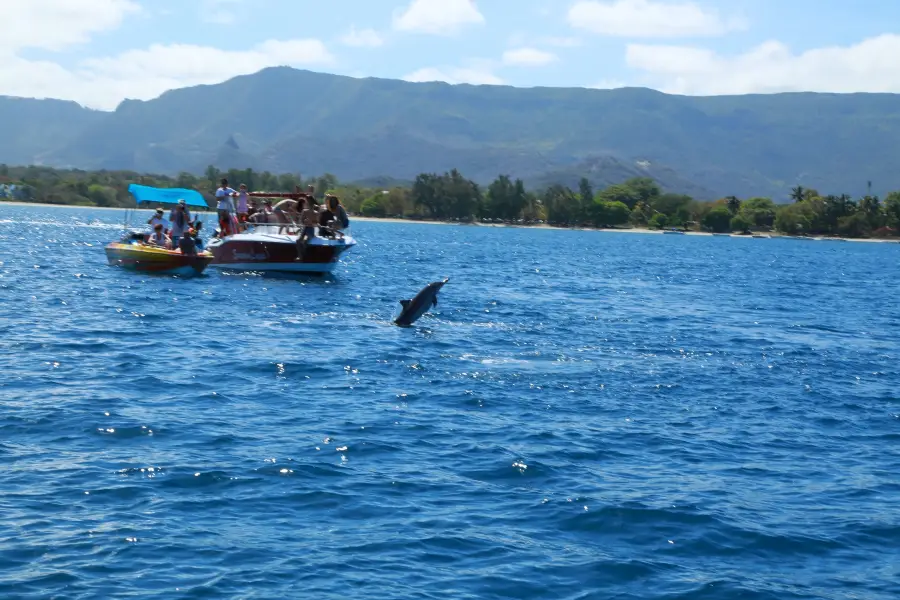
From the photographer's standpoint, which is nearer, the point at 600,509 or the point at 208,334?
the point at 600,509

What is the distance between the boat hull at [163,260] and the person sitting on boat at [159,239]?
749mm

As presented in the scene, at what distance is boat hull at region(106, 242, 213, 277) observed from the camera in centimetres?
4044

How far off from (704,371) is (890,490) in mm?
9162

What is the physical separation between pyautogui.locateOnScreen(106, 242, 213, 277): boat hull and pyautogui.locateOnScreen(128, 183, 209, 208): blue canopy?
465 cm

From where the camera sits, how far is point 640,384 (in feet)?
69.8

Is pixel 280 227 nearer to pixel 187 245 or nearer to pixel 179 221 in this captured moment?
pixel 179 221

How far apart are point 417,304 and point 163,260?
600 inches

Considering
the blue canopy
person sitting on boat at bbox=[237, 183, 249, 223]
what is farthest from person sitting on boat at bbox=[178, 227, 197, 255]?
the blue canopy

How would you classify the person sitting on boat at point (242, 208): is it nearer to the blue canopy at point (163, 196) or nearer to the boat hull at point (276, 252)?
the boat hull at point (276, 252)

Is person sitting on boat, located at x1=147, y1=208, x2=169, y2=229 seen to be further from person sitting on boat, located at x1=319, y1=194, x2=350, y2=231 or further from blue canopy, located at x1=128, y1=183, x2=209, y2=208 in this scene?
person sitting on boat, located at x1=319, y1=194, x2=350, y2=231

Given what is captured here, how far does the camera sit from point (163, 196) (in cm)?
4659

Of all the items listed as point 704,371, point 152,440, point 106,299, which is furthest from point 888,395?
point 106,299

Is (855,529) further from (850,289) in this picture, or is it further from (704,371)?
(850,289)

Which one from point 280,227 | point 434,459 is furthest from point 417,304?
point 280,227
